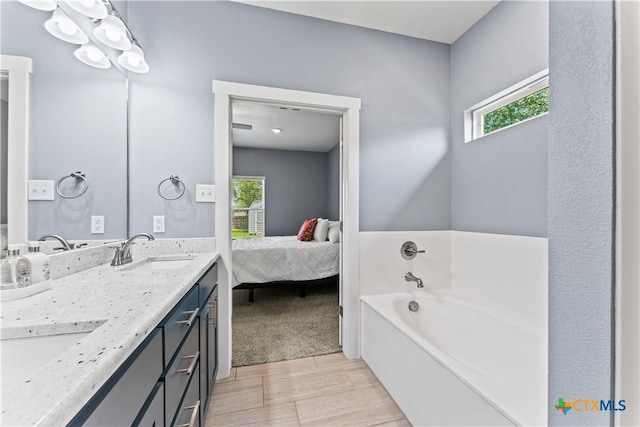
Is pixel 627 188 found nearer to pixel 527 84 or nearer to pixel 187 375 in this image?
pixel 187 375

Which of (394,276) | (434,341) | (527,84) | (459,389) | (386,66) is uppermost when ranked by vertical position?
(386,66)

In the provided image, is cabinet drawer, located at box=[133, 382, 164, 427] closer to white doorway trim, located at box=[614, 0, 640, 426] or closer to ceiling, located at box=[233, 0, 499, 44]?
white doorway trim, located at box=[614, 0, 640, 426]

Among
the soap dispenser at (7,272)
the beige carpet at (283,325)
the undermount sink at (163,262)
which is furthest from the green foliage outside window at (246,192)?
the soap dispenser at (7,272)

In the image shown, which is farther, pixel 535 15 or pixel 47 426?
pixel 535 15

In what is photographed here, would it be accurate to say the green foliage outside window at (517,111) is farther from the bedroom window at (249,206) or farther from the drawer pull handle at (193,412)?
the bedroom window at (249,206)

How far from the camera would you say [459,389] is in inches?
44.6

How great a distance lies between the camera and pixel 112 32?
1.46 metres

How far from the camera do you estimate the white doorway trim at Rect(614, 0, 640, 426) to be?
17.6 inches

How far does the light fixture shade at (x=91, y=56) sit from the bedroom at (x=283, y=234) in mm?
792

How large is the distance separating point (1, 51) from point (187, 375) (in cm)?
134

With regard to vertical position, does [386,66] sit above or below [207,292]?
above

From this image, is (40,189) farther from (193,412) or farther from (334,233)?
(334,233)

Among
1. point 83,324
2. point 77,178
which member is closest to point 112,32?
point 77,178

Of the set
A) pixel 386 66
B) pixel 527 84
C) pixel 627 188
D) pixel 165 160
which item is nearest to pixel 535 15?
pixel 527 84
